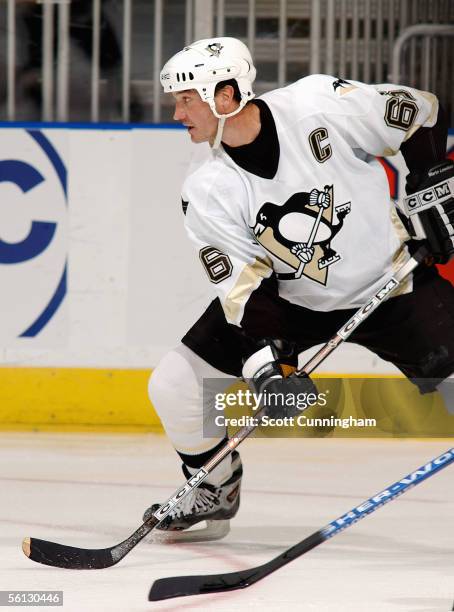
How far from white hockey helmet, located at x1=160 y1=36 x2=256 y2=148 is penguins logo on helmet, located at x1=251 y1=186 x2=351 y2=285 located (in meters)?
0.20

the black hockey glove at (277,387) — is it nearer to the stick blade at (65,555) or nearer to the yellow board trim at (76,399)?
the stick blade at (65,555)

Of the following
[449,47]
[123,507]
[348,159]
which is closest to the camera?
[348,159]

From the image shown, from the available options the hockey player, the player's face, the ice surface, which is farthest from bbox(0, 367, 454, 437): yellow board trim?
the player's face

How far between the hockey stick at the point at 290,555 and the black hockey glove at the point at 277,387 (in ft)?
0.82

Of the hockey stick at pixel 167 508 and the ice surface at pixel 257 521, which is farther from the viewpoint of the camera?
the hockey stick at pixel 167 508

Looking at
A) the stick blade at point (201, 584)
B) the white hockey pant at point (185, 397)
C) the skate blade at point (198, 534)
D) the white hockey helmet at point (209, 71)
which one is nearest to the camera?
the stick blade at point (201, 584)

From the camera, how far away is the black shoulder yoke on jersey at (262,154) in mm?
3129

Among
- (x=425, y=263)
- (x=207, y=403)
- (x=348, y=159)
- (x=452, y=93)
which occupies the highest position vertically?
(x=452, y=93)

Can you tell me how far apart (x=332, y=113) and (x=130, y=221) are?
196 centimetres

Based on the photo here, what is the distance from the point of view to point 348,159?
10.4 feet

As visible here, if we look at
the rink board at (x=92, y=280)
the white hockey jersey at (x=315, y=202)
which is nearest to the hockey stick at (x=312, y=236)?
the white hockey jersey at (x=315, y=202)

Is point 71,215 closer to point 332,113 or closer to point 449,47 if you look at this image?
point 449,47

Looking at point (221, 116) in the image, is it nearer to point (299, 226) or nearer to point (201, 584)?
point (299, 226)

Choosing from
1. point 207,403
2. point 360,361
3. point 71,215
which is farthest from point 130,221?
point 207,403
